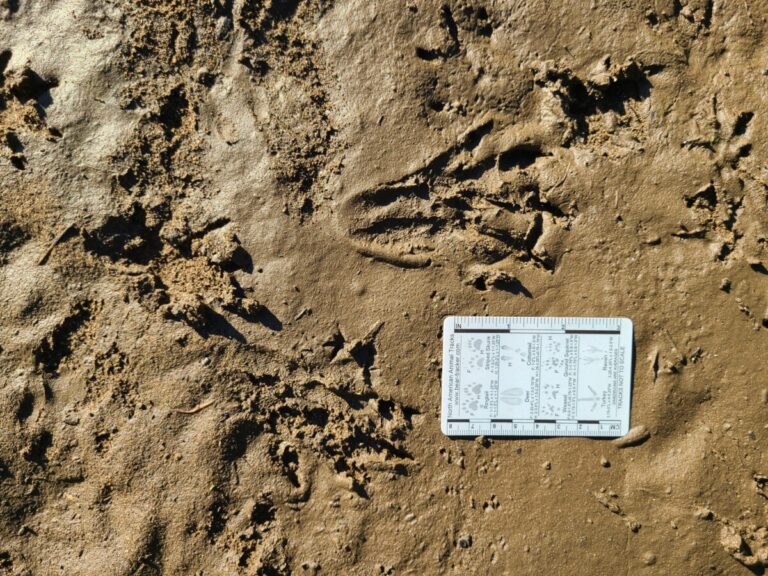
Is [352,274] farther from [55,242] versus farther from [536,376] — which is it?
[55,242]

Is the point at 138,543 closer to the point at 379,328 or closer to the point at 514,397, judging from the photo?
the point at 379,328

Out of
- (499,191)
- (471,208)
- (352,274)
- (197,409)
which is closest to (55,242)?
(197,409)

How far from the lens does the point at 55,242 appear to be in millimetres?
2580

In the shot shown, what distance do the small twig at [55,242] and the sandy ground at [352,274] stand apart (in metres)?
0.02

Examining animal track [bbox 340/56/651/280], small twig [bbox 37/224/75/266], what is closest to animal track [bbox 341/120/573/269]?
animal track [bbox 340/56/651/280]

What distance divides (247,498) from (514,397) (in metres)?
1.33

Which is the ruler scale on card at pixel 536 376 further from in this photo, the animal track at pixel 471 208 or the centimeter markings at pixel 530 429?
the animal track at pixel 471 208

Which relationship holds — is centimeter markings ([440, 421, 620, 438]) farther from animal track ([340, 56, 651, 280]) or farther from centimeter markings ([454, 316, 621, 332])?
animal track ([340, 56, 651, 280])

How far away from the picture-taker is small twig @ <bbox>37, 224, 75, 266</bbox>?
2.58m

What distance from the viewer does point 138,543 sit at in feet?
8.35

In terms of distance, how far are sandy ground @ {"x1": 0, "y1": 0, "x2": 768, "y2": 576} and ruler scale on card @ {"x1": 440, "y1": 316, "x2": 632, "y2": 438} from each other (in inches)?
2.9

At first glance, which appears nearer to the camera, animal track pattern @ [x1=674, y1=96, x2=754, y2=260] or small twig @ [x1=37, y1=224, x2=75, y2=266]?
animal track pattern @ [x1=674, y1=96, x2=754, y2=260]

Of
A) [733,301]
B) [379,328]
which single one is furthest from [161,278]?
[733,301]

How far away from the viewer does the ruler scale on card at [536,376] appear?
2.54 m
